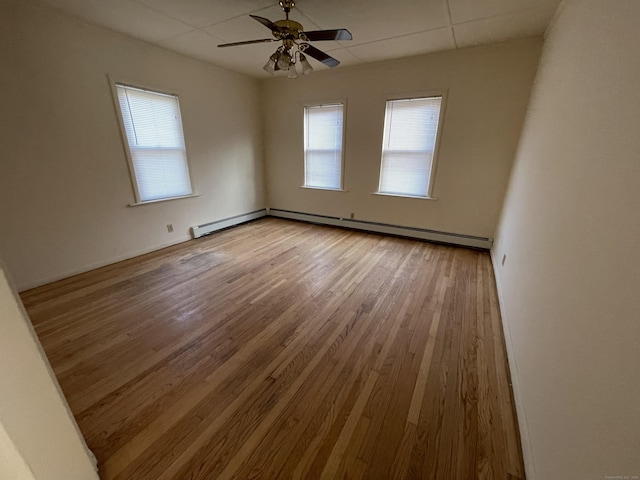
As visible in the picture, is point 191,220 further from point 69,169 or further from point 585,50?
point 585,50

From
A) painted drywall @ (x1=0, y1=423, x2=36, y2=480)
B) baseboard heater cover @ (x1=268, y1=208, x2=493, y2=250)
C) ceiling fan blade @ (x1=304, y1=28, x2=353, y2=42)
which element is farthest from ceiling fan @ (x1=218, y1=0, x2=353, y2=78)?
baseboard heater cover @ (x1=268, y1=208, x2=493, y2=250)

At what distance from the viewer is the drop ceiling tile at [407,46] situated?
2.91m

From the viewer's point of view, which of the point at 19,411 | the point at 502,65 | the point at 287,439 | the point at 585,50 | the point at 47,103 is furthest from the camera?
the point at 502,65

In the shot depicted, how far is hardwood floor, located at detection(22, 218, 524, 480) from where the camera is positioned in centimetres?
121

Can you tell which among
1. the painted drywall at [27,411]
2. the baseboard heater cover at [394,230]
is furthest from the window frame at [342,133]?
the painted drywall at [27,411]

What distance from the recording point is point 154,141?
3424mm

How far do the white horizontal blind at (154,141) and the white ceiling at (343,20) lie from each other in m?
0.68

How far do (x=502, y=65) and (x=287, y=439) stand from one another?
4366 mm

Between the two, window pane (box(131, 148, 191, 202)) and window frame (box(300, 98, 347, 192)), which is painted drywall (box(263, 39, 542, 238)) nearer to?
window frame (box(300, 98, 347, 192))

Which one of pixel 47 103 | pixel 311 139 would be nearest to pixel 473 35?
pixel 311 139

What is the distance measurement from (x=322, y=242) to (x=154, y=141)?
2759 millimetres

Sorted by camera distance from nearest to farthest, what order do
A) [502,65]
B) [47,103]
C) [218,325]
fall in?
[218,325], [47,103], [502,65]

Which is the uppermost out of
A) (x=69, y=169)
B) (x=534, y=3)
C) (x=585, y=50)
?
(x=534, y=3)

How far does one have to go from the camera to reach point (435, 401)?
1493 millimetres
